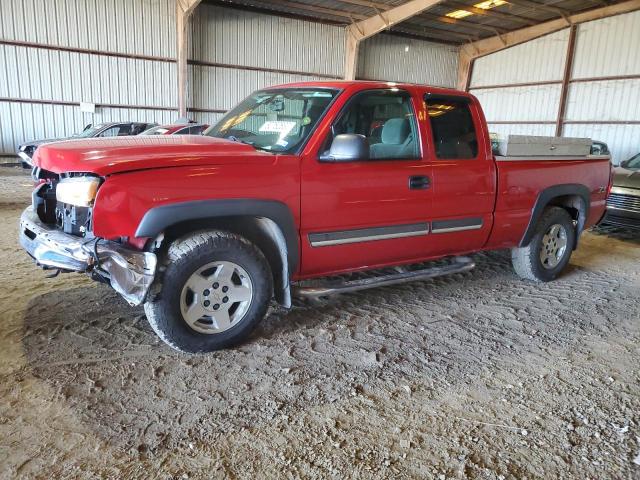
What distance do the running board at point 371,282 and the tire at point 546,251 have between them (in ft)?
2.63

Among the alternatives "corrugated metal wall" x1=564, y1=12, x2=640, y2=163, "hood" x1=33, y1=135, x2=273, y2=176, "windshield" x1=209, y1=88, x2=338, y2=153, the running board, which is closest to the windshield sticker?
"windshield" x1=209, y1=88, x2=338, y2=153

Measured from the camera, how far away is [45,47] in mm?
15062

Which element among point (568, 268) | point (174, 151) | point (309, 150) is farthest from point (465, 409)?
point (568, 268)

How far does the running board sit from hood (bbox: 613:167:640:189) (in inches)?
169

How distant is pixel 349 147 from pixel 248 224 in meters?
0.87

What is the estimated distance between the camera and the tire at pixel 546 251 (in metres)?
5.08

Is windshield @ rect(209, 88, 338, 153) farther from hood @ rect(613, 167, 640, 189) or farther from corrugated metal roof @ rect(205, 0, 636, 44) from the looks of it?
corrugated metal roof @ rect(205, 0, 636, 44)

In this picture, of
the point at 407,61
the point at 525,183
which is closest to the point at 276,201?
the point at 525,183

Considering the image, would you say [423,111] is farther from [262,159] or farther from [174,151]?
[174,151]

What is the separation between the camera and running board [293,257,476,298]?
11.9 feet

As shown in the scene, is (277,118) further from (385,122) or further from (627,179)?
(627,179)

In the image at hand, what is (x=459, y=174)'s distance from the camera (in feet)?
13.7

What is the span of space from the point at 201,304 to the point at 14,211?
20.7 feet

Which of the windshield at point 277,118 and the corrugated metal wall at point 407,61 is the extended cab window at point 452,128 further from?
the corrugated metal wall at point 407,61
